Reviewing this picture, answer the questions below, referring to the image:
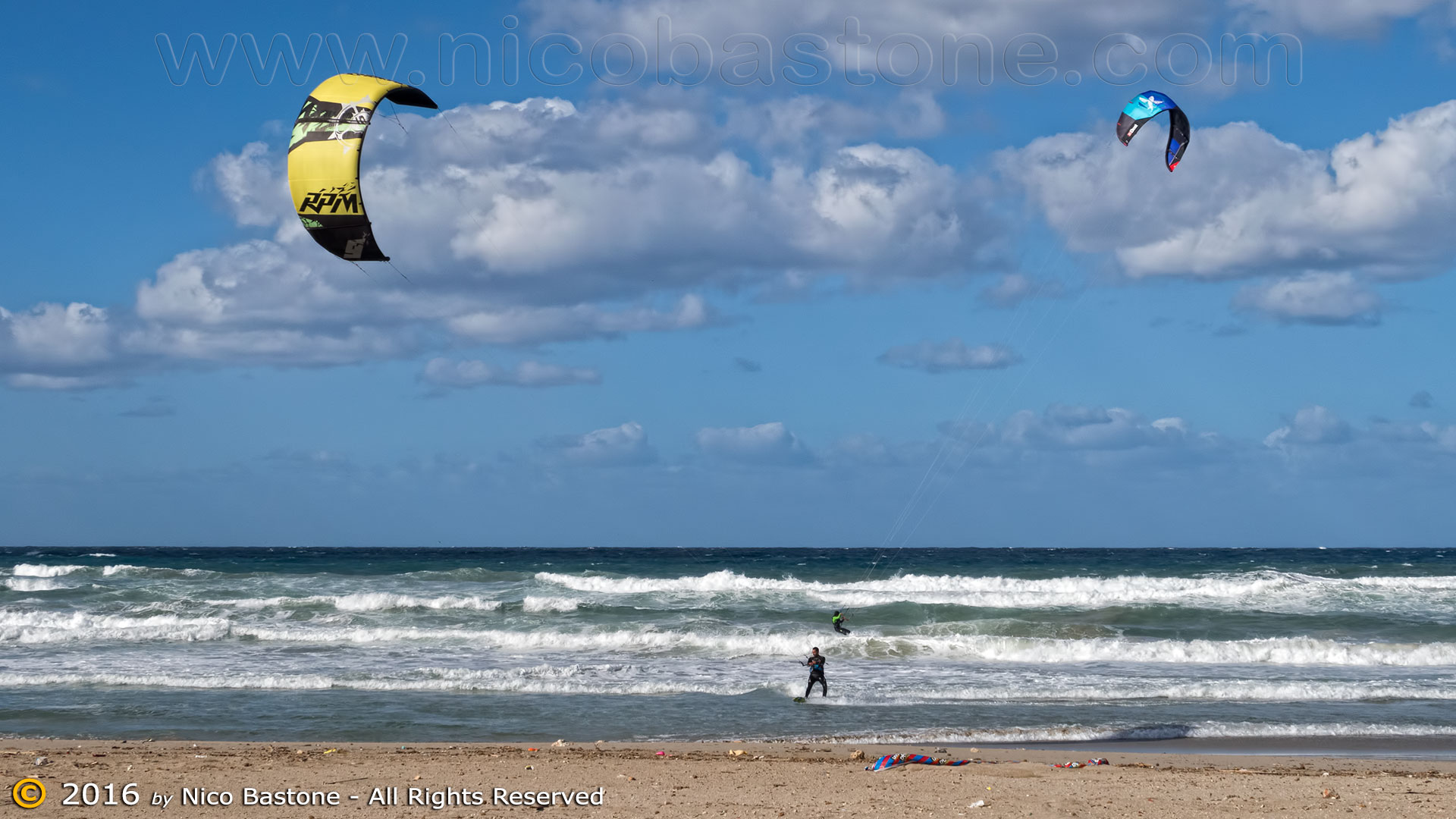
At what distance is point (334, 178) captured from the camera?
11961 mm

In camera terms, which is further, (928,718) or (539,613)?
(539,613)

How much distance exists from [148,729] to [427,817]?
5.89 metres

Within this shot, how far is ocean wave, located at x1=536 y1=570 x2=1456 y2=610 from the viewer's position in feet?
89.8

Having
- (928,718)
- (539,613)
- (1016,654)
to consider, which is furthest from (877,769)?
(539,613)

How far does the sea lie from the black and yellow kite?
216 inches

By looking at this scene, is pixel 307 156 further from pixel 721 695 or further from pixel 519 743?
pixel 721 695

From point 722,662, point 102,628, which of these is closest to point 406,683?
point 722,662

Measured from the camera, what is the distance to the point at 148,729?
12617 millimetres

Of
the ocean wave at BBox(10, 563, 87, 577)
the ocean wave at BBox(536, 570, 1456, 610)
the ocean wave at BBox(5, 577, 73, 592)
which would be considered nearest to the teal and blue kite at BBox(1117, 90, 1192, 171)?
the ocean wave at BBox(536, 570, 1456, 610)

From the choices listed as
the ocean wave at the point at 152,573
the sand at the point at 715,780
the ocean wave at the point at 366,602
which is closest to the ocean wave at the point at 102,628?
the ocean wave at the point at 366,602

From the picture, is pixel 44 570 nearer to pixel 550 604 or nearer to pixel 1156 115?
pixel 550 604
